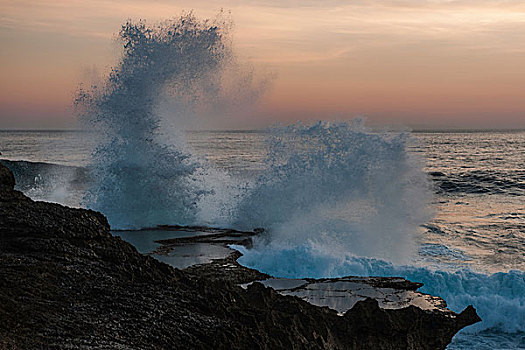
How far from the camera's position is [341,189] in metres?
13.5

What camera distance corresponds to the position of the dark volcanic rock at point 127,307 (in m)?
3.13

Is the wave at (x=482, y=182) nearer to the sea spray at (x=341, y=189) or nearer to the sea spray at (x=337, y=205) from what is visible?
the sea spray at (x=341, y=189)

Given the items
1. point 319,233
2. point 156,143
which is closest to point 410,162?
point 319,233

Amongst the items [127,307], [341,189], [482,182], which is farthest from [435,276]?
[482,182]

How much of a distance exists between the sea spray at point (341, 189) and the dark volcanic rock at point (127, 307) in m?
7.46

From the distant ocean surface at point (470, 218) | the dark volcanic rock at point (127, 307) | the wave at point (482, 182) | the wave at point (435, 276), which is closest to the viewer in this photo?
the dark volcanic rock at point (127, 307)

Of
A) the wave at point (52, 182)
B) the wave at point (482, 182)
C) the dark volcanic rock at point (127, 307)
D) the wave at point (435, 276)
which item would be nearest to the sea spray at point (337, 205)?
the wave at point (435, 276)

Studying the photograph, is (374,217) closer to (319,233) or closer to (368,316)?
(319,233)

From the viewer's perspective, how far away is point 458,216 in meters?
17.8

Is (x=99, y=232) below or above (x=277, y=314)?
above

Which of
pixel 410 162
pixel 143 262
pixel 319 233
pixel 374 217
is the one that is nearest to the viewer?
pixel 143 262

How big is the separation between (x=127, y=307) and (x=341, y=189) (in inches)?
410

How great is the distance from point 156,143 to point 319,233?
6.28m

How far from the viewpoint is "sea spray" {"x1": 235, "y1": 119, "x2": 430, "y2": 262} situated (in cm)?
1250
